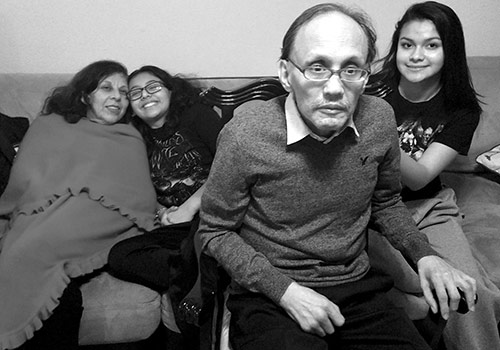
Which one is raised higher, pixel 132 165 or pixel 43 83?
pixel 43 83

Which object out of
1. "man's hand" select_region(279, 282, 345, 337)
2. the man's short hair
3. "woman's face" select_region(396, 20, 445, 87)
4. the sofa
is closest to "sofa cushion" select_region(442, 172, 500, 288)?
the sofa

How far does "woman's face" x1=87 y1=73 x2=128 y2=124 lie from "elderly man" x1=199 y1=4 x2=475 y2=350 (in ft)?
2.89

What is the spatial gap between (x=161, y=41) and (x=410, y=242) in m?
1.45

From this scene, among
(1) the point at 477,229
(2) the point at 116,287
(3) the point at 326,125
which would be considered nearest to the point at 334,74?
(3) the point at 326,125

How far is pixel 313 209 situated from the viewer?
1235 mm

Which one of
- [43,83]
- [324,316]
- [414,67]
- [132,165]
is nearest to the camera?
[324,316]

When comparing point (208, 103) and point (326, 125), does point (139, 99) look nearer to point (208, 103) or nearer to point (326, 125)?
point (208, 103)

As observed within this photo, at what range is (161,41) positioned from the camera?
228 cm

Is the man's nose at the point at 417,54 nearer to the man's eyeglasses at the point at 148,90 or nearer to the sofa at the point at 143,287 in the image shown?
the sofa at the point at 143,287

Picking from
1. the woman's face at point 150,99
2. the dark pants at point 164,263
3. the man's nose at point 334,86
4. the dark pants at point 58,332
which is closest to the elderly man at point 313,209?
the man's nose at point 334,86

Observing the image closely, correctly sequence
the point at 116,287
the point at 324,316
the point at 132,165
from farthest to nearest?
the point at 132,165 → the point at 116,287 → the point at 324,316

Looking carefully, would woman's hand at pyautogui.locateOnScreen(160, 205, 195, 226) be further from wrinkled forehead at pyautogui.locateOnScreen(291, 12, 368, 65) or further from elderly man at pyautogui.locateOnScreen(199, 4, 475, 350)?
wrinkled forehead at pyautogui.locateOnScreen(291, 12, 368, 65)

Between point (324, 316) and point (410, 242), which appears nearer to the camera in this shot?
point (324, 316)

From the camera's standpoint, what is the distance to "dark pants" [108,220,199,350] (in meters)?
1.47
